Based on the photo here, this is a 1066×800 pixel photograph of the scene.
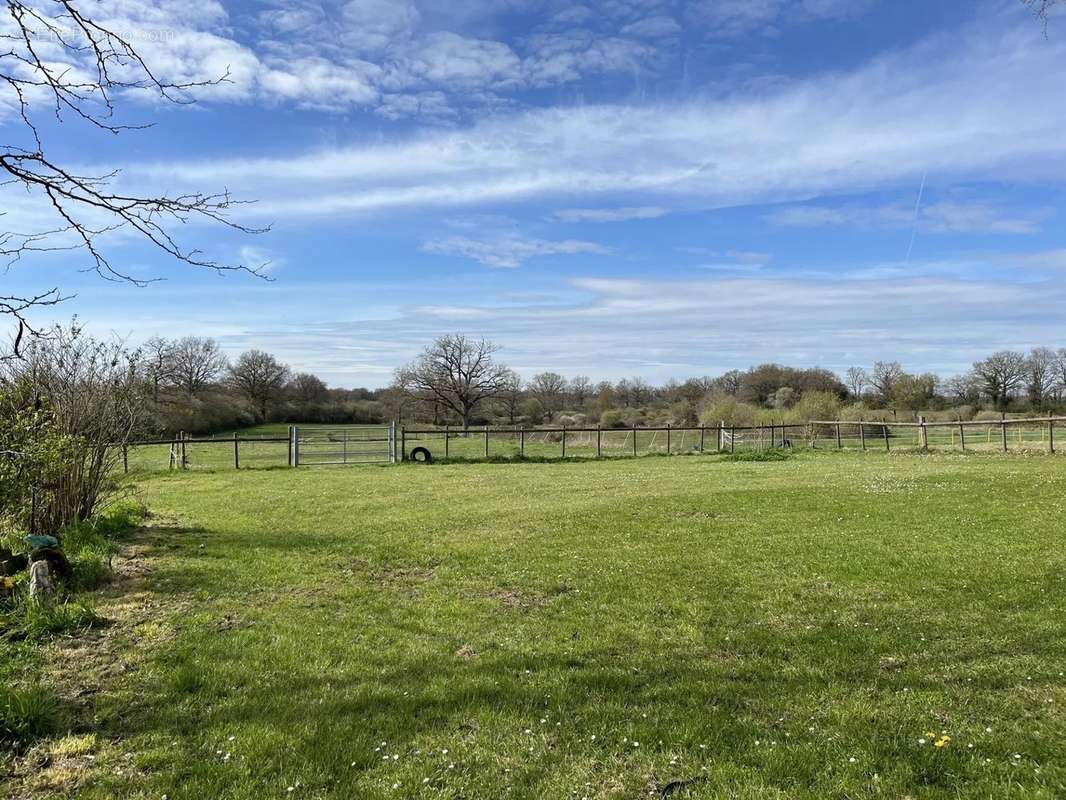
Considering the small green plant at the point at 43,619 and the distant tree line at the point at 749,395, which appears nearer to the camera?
the small green plant at the point at 43,619

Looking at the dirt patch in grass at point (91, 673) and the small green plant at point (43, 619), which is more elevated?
the small green plant at point (43, 619)

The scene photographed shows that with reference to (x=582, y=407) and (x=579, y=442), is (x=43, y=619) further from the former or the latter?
(x=582, y=407)

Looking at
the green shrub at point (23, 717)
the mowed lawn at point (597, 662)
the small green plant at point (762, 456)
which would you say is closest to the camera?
the mowed lawn at point (597, 662)

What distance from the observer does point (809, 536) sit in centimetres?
1019

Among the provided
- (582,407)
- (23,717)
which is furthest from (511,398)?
(23,717)

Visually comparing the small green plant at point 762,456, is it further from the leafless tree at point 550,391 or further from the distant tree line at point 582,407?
the leafless tree at point 550,391

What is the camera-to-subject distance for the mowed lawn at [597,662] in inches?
137

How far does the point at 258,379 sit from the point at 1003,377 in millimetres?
83874

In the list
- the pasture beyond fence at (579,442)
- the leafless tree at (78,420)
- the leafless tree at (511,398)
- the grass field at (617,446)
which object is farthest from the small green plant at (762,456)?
the leafless tree at (511,398)

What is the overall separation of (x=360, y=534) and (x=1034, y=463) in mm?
21191

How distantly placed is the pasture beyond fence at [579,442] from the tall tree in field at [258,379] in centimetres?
2681

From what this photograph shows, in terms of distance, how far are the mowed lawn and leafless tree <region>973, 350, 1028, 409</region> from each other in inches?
2733

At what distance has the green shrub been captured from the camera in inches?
154

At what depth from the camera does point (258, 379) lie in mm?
79562
